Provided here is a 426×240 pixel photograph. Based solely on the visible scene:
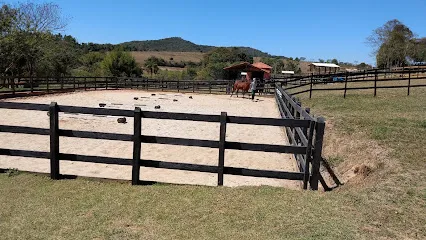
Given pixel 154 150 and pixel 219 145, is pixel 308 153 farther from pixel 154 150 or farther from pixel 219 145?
pixel 154 150

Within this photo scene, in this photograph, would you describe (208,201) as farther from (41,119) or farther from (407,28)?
(407,28)

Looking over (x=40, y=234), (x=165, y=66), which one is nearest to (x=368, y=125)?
(x=40, y=234)

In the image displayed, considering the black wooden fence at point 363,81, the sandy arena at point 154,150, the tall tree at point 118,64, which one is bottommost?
the sandy arena at point 154,150

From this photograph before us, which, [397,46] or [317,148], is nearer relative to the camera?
[317,148]

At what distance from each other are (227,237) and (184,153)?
5.96 m

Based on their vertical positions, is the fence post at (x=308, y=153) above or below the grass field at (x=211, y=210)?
above

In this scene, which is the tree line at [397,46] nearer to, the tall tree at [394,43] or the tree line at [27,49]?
the tall tree at [394,43]

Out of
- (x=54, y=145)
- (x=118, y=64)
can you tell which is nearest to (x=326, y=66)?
(x=118, y=64)

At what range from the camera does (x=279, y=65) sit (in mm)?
118062

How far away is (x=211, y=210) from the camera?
170 inches

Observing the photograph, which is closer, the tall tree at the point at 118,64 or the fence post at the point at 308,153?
the fence post at the point at 308,153

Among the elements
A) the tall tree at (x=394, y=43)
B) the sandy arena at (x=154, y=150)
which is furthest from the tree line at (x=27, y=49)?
the tall tree at (x=394, y=43)

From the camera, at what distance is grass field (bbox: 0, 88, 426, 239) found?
148 inches

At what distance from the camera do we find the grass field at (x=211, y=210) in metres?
3.77
